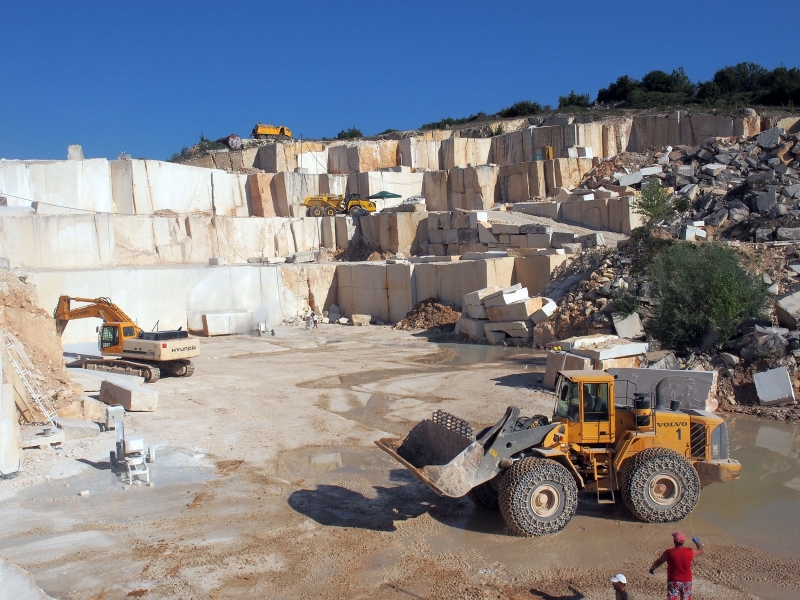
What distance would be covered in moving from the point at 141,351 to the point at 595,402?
11.3 m

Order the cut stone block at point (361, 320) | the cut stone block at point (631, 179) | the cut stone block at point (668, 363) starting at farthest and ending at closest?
the cut stone block at point (631, 179), the cut stone block at point (361, 320), the cut stone block at point (668, 363)

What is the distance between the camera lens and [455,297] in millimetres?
23141

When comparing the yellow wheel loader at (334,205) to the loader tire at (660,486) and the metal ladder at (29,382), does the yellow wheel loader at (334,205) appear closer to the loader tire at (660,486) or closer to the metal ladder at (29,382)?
the metal ladder at (29,382)

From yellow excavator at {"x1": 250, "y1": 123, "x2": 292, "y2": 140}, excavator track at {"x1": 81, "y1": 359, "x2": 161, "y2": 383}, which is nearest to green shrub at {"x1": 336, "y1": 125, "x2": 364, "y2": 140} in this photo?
yellow excavator at {"x1": 250, "y1": 123, "x2": 292, "y2": 140}

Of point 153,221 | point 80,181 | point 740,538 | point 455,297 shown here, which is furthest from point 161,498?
point 80,181

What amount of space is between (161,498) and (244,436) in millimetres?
2819

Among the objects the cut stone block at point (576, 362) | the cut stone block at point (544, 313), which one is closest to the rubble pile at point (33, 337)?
the cut stone block at point (576, 362)

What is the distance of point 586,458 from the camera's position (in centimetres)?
719

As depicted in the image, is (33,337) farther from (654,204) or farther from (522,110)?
(522,110)

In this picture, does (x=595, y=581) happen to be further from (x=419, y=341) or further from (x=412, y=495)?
(x=419, y=341)

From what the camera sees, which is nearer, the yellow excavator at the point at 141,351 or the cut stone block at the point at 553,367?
the cut stone block at the point at 553,367

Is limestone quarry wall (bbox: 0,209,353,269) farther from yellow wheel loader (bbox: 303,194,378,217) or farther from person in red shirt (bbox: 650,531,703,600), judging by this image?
person in red shirt (bbox: 650,531,703,600)

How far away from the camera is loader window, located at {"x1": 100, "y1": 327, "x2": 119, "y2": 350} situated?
15.9 meters

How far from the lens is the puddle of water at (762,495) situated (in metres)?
7.15
